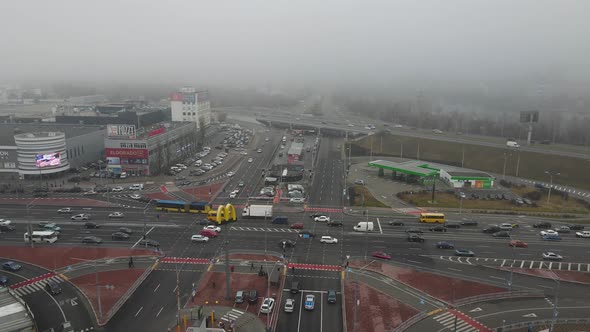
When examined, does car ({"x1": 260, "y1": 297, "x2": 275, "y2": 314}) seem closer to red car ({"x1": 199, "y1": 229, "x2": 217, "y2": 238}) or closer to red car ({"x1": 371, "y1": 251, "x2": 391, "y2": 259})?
red car ({"x1": 371, "y1": 251, "x2": 391, "y2": 259})

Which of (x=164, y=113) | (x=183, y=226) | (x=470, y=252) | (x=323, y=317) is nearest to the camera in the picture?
(x=323, y=317)

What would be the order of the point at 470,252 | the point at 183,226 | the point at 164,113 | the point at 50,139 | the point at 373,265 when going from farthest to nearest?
the point at 164,113
the point at 50,139
the point at 183,226
the point at 470,252
the point at 373,265

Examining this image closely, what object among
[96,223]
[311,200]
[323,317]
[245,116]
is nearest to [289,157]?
[311,200]

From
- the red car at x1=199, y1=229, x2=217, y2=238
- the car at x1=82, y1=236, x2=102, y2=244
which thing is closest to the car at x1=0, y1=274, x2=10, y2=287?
the car at x1=82, y1=236, x2=102, y2=244

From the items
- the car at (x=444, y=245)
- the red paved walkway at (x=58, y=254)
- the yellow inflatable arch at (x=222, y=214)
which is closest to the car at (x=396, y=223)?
the car at (x=444, y=245)

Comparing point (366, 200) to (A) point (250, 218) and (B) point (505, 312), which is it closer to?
(A) point (250, 218)
